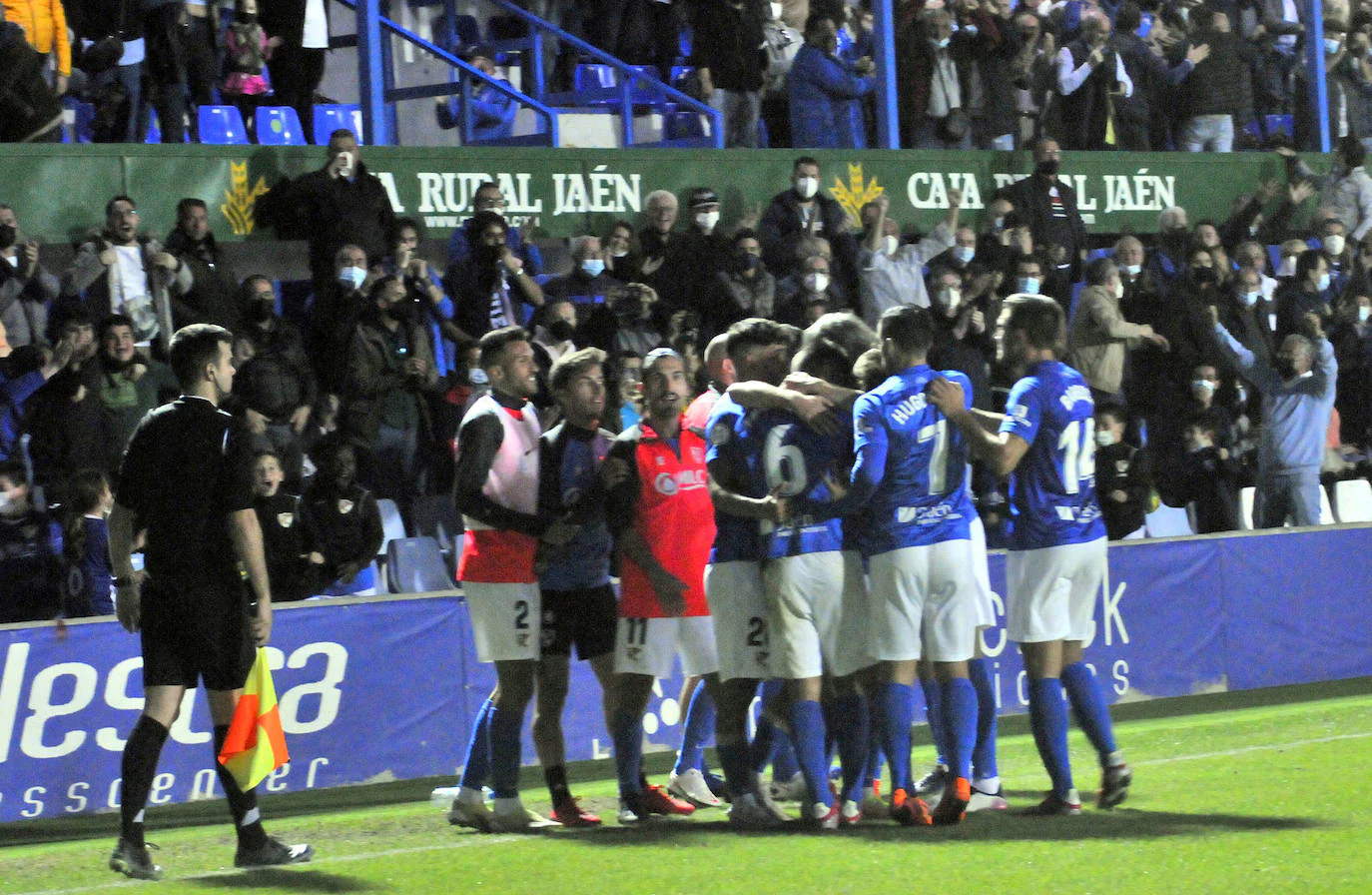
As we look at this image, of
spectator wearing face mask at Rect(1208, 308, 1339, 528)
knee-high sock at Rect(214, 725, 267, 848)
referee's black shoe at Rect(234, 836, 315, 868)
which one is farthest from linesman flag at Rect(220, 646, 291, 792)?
spectator wearing face mask at Rect(1208, 308, 1339, 528)

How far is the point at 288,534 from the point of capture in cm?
1166

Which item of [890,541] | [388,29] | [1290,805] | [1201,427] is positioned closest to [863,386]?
[890,541]

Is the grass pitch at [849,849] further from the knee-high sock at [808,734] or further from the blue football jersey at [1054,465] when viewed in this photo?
the blue football jersey at [1054,465]

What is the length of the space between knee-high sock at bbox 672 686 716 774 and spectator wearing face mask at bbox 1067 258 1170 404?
7.79m

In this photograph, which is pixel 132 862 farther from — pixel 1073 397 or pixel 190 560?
pixel 1073 397

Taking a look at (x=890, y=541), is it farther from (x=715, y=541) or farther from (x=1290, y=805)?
(x=1290, y=805)

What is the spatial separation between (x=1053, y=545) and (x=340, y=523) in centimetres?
520

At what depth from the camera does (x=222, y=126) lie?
1516cm

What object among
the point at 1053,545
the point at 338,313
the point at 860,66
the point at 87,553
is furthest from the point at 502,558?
the point at 860,66

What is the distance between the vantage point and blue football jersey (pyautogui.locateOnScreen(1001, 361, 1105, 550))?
26.8 ft

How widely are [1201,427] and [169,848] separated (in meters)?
9.88

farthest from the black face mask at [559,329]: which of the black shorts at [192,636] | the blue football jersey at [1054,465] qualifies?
the black shorts at [192,636]

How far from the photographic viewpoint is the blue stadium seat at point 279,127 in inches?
607

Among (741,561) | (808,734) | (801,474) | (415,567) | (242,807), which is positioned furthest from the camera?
(415,567)
